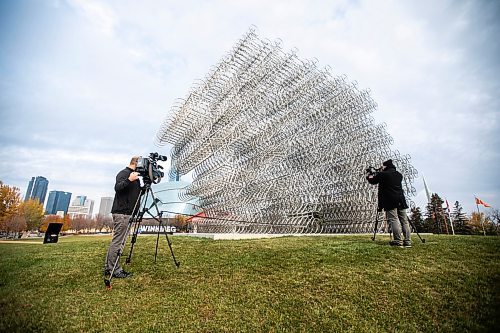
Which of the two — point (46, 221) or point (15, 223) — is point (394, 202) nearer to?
point (15, 223)

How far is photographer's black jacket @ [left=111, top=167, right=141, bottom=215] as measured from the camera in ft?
20.0

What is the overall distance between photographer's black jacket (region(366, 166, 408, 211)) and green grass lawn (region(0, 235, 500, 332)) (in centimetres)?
162

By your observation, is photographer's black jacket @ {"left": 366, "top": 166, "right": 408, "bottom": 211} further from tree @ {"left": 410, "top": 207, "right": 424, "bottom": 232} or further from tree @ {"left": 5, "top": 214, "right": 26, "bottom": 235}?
tree @ {"left": 5, "top": 214, "right": 26, "bottom": 235}

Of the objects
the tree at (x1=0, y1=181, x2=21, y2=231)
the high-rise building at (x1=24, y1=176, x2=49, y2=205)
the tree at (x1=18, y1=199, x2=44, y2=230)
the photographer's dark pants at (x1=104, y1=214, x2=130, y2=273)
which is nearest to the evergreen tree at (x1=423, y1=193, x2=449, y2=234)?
the photographer's dark pants at (x1=104, y1=214, x2=130, y2=273)

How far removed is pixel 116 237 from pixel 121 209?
0.64 m

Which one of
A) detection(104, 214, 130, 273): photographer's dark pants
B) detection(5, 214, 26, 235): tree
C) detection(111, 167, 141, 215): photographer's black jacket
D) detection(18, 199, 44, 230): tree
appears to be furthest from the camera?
detection(18, 199, 44, 230): tree

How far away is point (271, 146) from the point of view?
17766mm

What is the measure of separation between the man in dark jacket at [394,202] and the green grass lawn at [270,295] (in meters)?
1.16

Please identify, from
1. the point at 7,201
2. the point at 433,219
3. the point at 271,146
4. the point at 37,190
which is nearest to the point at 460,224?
the point at 433,219

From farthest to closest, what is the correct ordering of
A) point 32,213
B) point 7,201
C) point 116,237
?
point 32,213
point 7,201
point 116,237

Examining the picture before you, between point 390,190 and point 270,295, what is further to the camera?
point 390,190

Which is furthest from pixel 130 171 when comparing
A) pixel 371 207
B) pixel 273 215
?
pixel 371 207

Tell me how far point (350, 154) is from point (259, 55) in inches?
458

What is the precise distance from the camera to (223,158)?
17875 millimetres
